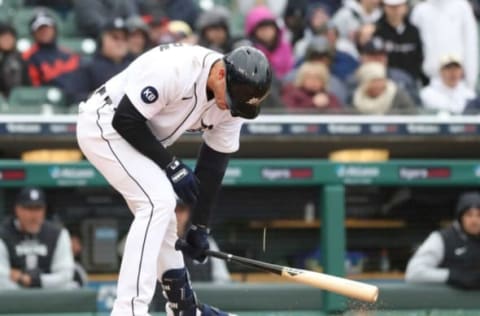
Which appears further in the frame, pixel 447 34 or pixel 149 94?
pixel 447 34

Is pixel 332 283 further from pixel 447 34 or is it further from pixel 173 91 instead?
pixel 447 34

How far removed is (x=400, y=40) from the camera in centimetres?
1050

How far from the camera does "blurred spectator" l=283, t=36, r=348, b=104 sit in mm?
9664

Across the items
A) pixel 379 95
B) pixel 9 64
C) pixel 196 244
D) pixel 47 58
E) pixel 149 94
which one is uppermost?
pixel 47 58

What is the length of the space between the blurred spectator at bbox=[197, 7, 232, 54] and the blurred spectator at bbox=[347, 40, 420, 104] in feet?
3.20

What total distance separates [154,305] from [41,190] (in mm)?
1019

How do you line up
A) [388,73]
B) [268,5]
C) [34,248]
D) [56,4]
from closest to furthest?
[34,248], [388,73], [56,4], [268,5]

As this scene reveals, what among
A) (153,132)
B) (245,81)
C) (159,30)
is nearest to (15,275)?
(153,132)

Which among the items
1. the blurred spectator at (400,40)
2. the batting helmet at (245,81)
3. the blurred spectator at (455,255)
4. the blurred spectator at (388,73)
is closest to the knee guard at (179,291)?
the batting helmet at (245,81)

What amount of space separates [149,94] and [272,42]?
178 inches

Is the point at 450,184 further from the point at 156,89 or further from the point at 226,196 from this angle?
the point at 156,89

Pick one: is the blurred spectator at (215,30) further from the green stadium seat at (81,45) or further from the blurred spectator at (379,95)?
the blurred spectator at (379,95)

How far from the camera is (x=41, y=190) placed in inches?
316

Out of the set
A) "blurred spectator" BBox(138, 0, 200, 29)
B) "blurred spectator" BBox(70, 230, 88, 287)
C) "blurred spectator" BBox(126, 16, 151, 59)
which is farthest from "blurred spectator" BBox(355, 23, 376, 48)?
"blurred spectator" BBox(70, 230, 88, 287)
